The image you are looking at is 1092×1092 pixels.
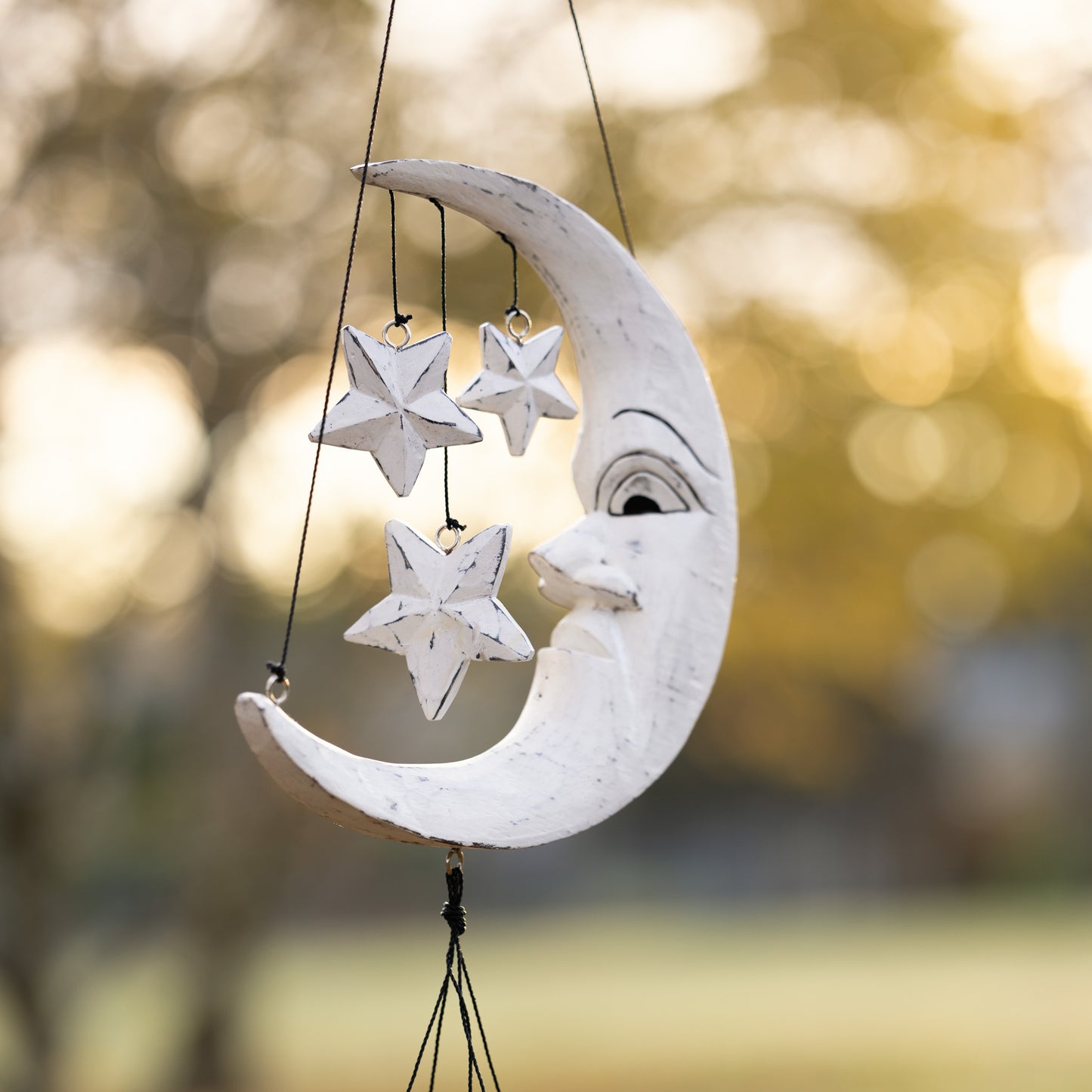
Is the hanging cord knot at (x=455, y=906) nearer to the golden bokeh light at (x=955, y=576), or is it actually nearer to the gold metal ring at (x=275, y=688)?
the gold metal ring at (x=275, y=688)

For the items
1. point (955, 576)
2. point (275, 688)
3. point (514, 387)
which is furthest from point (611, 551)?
point (955, 576)

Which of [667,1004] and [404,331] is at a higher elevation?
[667,1004]

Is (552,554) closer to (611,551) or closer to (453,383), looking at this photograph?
(611,551)

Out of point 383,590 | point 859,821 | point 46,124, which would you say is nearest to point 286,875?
point 383,590

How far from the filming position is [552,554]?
1.19 m

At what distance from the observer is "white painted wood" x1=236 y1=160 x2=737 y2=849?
112 centimetres

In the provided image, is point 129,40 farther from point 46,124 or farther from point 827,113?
point 827,113

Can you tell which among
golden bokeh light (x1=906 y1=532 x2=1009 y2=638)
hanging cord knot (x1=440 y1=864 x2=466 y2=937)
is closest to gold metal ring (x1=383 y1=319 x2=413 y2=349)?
hanging cord knot (x1=440 y1=864 x2=466 y2=937)

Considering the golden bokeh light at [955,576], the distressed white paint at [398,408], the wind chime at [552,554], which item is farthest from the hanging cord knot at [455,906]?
the golden bokeh light at [955,576]

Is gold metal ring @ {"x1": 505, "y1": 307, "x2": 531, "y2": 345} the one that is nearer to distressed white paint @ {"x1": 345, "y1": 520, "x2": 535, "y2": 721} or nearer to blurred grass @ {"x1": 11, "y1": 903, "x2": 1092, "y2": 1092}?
distressed white paint @ {"x1": 345, "y1": 520, "x2": 535, "y2": 721}

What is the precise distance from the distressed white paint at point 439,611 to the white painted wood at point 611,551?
0.08 metres

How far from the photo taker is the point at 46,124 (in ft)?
12.9

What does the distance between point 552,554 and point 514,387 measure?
150 mm

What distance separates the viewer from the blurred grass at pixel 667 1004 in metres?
5.46
